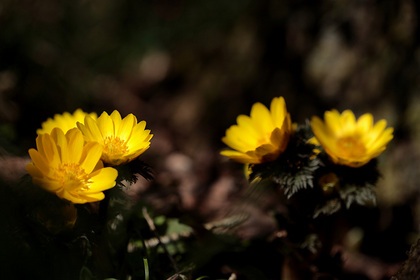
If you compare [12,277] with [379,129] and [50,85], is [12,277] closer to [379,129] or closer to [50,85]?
[379,129]

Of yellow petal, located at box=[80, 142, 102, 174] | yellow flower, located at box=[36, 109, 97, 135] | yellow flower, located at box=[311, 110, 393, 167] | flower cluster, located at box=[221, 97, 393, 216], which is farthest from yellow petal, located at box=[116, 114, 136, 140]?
yellow flower, located at box=[311, 110, 393, 167]

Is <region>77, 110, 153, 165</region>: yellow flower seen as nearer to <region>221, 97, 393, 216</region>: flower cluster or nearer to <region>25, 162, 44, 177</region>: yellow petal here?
<region>25, 162, 44, 177</region>: yellow petal

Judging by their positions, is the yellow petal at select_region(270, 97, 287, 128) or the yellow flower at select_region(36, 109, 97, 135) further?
the yellow flower at select_region(36, 109, 97, 135)

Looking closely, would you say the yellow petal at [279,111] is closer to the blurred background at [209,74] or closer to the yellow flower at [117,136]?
the yellow flower at [117,136]

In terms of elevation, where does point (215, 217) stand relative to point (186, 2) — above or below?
below

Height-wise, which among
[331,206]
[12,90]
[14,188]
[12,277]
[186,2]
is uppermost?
[186,2]

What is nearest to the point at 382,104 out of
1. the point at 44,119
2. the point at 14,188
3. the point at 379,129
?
the point at 379,129

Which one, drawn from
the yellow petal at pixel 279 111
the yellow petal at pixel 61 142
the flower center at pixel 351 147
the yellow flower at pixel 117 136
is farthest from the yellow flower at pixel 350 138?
the yellow petal at pixel 61 142
